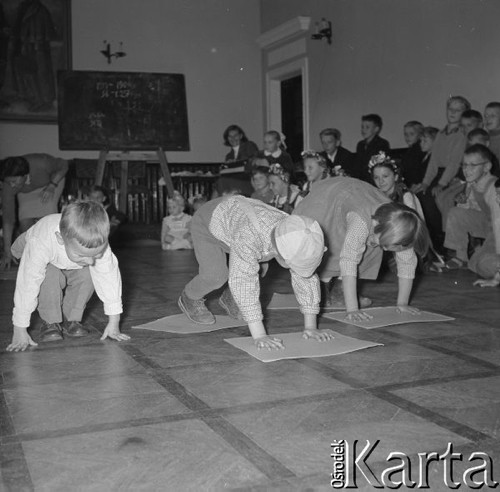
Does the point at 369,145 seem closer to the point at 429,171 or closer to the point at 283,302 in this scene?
the point at 429,171

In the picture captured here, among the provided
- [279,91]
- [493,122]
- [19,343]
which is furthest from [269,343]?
[279,91]

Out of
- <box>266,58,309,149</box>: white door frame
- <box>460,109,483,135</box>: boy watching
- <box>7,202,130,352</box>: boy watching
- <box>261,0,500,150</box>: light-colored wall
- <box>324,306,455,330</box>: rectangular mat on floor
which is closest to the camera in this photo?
<box>7,202,130,352</box>: boy watching

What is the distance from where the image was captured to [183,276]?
449cm

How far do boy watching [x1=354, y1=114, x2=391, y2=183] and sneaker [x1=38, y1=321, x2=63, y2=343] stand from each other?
3.91 metres

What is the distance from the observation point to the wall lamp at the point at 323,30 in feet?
25.0

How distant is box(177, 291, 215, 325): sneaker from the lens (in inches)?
110

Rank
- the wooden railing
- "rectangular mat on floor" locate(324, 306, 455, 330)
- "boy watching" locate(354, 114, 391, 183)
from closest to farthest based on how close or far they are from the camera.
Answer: "rectangular mat on floor" locate(324, 306, 455, 330), "boy watching" locate(354, 114, 391, 183), the wooden railing

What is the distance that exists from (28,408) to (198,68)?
805 cm

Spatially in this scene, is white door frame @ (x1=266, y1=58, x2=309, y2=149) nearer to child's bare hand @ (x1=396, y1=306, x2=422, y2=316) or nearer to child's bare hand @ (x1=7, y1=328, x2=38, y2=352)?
child's bare hand @ (x1=396, y1=306, x2=422, y2=316)

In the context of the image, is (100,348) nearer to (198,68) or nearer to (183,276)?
(183,276)

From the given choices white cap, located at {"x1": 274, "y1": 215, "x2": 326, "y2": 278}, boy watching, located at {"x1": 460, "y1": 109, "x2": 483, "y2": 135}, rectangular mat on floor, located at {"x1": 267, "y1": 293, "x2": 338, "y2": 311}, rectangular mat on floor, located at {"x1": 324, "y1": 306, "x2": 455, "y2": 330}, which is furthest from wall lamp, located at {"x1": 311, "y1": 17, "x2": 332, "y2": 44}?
white cap, located at {"x1": 274, "y1": 215, "x2": 326, "y2": 278}

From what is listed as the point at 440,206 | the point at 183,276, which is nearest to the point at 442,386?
the point at 183,276

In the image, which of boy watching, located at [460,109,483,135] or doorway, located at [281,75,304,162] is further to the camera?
doorway, located at [281,75,304,162]

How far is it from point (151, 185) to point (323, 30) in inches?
116
